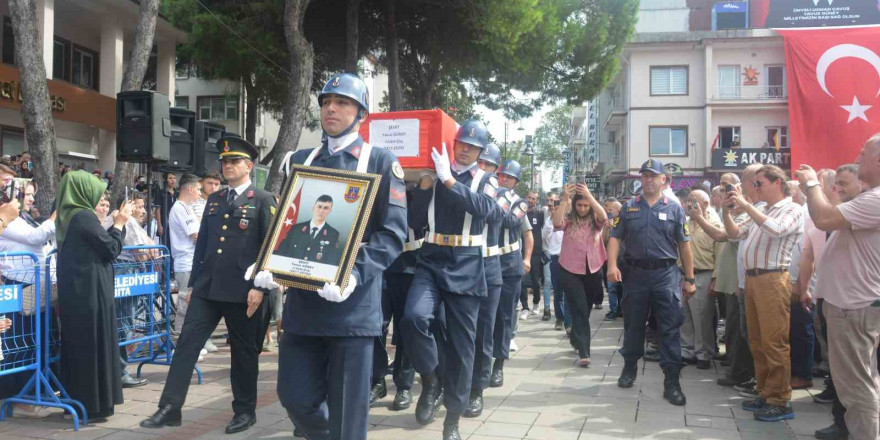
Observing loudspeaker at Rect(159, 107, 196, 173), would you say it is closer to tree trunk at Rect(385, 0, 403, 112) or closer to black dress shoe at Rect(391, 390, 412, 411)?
tree trunk at Rect(385, 0, 403, 112)

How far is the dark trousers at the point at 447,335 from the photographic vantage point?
499 cm

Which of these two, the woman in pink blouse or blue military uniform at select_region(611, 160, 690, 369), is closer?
blue military uniform at select_region(611, 160, 690, 369)

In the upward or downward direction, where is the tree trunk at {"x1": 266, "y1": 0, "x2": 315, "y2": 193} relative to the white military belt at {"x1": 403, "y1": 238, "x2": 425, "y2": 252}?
upward

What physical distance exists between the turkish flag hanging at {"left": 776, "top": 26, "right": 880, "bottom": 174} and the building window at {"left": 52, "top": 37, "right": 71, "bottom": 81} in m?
21.1

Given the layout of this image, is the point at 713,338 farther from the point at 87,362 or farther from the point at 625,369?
the point at 87,362

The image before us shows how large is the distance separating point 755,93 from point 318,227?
38975 millimetres

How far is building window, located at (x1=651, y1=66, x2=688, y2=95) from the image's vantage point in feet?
127

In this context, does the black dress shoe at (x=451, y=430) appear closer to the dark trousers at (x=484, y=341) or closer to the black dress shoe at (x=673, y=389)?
the dark trousers at (x=484, y=341)

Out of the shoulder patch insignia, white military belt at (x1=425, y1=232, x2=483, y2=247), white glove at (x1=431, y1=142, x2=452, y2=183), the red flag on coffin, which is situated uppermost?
white glove at (x1=431, y1=142, x2=452, y2=183)

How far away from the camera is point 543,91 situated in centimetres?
2017

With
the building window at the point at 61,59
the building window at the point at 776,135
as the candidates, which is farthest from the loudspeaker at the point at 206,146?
the building window at the point at 776,135

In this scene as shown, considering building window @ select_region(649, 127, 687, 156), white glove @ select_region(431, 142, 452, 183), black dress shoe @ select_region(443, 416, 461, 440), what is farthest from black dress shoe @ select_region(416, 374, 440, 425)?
building window @ select_region(649, 127, 687, 156)

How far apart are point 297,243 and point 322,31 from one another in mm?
13819

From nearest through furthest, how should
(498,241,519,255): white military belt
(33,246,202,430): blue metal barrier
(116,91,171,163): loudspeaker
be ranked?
(33,246,202,430): blue metal barrier → (498,241,519,255): white military belt → (116,91,171,163): loudspeaker
